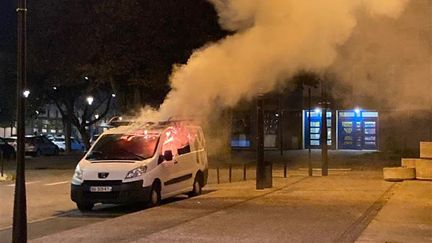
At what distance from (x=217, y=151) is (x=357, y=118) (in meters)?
14.5

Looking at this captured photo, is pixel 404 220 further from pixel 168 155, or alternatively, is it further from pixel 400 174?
pixel 400 174

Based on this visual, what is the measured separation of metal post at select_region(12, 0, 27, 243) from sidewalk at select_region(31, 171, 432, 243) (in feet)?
4.31

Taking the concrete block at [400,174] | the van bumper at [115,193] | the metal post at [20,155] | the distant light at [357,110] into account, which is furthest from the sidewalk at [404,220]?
the distant light at [357,110]

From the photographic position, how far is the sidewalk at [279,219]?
1023cm

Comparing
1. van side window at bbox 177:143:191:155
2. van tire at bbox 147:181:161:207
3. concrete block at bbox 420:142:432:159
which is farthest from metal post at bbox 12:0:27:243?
concrete block at bbox 420:142:432:159

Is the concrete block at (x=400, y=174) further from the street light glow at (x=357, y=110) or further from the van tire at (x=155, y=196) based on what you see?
the street light glow at (x=357, y=110)

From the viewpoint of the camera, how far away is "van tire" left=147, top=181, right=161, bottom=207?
15094 millimetres

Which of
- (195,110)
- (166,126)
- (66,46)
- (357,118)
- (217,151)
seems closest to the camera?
(166,126)

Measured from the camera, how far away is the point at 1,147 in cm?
4050

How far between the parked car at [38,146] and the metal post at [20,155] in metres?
37.3

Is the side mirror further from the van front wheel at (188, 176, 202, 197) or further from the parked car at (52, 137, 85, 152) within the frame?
the parked car at (52, 137, 85, 152)

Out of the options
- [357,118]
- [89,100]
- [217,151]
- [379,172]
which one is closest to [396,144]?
[357,118]

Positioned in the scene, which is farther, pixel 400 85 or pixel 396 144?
pixel 396 144

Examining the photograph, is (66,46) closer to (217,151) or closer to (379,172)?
(217,151)
